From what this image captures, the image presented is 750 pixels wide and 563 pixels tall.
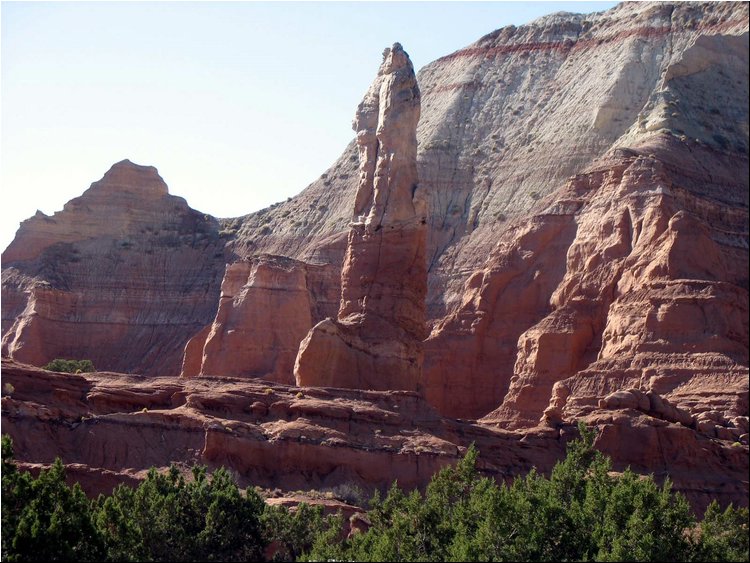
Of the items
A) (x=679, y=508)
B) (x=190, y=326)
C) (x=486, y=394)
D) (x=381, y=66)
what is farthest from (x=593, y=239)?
(x=679, y=508)

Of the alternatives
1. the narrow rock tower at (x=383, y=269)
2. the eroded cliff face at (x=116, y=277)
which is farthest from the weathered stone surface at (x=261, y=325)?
the eroded cliff face at (x=116, y=277)

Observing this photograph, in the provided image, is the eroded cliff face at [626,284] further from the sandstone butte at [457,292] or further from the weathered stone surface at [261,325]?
the weathered stone surface at [261,325]

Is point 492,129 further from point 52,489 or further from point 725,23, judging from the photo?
point 52,489

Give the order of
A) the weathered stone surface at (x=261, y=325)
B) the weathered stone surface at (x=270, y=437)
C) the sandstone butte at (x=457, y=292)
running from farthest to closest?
the weathered stone surface at (x=261, y=325) → the sandstone butte at (x=457, y=292) → the weathered stone surface at (x=270, y=437)

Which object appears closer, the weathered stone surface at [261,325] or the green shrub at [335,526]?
the green shrub at [335,526]

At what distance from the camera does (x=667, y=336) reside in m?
71.6

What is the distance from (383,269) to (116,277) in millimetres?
40673

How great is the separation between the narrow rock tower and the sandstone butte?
0.12 meters

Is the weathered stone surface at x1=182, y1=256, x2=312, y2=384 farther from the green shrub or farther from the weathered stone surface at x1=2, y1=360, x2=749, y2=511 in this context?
the green shrub

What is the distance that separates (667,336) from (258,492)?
25.0 m

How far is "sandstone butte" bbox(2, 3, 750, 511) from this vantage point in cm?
5750

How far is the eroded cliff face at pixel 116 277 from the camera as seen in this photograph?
101 meters

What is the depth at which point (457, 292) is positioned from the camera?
3802 inches

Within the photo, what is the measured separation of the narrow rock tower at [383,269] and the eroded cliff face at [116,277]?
2870 centimetres
